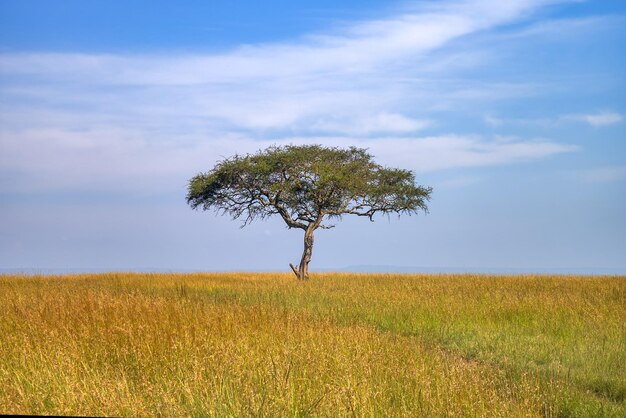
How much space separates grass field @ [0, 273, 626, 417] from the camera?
21.2 ft

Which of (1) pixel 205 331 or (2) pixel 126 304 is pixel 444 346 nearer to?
(1) pixel 205 331

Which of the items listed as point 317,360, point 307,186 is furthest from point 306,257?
point 317,360

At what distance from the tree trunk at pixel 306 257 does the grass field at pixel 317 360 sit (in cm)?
1821

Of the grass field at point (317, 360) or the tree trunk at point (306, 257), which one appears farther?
the tree trunk at point (306, 257)

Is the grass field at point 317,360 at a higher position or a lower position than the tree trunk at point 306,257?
lower

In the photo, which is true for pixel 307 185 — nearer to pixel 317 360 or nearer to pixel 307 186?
pixel 307 186

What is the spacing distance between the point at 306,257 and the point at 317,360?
27.5 m

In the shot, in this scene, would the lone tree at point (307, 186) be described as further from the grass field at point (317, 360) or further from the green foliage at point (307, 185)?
the grass field at point (317, 360)

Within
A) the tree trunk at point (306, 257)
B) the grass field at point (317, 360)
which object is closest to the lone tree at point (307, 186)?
the tree trunk at point (306, 257)

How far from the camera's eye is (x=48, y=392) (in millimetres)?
7062

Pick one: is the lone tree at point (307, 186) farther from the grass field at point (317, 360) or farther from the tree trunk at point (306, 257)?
the grass field at point (317, 360)

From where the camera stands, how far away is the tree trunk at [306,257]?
3519cm

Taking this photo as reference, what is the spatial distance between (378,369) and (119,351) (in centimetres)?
387

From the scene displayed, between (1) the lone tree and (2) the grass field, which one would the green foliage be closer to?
(1) the lone tree
